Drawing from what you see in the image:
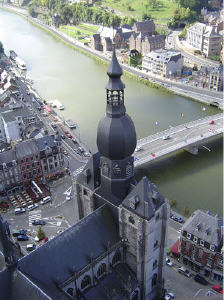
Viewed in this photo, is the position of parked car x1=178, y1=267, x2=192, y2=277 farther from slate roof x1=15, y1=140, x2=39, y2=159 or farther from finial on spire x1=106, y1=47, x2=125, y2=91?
slate roof x1=15, y1=140, x2=39, y2=159

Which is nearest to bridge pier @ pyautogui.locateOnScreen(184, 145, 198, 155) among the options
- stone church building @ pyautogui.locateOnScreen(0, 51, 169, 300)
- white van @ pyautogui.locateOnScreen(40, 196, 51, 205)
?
white van @ pyautogui.locateOnScreen(40, 196, 51, 205)

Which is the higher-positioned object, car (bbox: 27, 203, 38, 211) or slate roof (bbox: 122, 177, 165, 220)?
slate roof (bbox: 122, 177, 165, 220)

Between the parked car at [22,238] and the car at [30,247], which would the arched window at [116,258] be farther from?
the parked car at [22,238]

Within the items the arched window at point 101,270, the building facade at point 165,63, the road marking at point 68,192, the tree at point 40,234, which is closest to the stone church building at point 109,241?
the arched window at point 101,270

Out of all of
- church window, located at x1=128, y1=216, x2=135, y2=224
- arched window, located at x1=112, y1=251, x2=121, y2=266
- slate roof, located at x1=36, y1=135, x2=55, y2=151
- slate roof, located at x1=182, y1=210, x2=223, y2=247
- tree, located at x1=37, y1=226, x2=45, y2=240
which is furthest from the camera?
slate roof, located at x1=36, y1=135, x2=55, y2=151

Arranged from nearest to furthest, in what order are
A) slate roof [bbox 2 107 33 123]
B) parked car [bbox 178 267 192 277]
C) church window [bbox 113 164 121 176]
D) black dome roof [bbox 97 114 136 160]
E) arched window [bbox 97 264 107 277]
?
black dome roof [bbox 97 114 136 160]
church window [bbox 113 164 121 176]
arched window [bbox 97 264 107 277]
parked car [bbox 178 267 192 277]
slate roof [bbox 2 107 33 123]

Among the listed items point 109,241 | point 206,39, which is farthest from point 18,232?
point 206,39

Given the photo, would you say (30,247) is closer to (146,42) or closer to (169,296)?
(169,296)

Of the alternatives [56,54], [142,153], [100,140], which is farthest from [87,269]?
[56,54]
